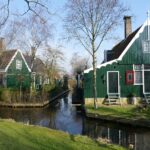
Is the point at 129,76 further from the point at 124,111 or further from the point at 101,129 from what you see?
the point at 101,129

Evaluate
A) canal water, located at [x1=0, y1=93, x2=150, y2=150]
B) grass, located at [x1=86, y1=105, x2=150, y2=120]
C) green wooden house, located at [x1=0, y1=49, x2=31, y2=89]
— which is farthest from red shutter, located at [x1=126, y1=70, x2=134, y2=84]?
green wooden house, located at [x1=0, y1=49, x2=31, y2=89]

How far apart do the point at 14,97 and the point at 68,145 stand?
26.0 meters

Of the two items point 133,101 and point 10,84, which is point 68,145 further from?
point 10,84

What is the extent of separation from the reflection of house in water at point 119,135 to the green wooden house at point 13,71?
26.8m

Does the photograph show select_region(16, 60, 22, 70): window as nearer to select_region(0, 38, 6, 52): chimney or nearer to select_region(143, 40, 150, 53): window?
select_region(0, 38, 6, 52): chimney

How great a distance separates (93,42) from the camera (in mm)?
28672

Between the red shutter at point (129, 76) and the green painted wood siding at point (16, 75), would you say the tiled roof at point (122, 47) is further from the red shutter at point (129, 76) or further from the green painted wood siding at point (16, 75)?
the green painted wood siding at point (16, 75)

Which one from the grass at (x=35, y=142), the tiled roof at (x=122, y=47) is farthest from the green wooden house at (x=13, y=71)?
the grass at (x=35, y=142)

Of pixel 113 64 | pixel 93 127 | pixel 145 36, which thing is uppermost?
pixel 145 36

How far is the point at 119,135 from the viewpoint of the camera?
1847cm

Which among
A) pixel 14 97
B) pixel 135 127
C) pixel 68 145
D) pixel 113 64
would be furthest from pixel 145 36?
pixel 68 145

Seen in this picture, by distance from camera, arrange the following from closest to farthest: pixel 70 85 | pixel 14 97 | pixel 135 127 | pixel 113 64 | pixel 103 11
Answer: pixel 135 127 < pixel 103 11 < pixel 113 64 < pixel 14 97 < pixel 70 85

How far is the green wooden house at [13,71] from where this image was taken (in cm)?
4788

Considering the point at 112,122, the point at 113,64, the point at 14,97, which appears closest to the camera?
the point at 112,122
